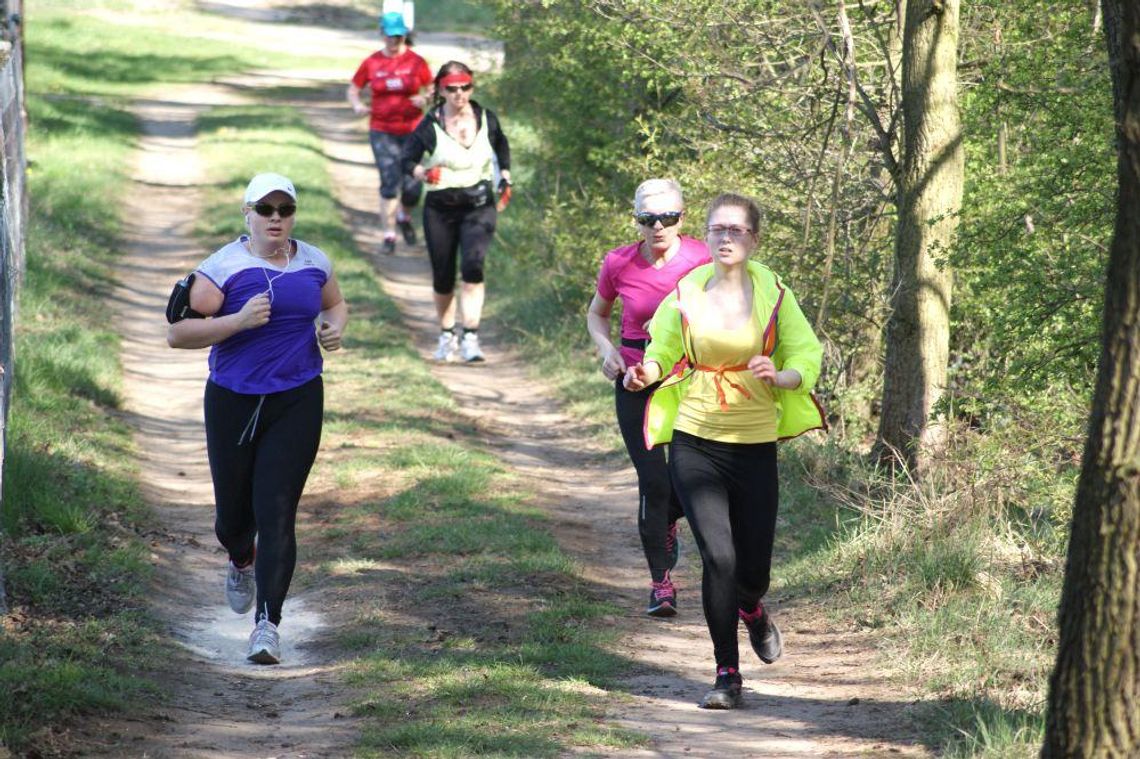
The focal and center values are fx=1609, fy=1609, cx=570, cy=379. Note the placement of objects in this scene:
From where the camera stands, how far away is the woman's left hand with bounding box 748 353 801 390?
5773mm

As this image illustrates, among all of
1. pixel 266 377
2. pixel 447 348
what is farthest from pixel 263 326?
pixel 447 348

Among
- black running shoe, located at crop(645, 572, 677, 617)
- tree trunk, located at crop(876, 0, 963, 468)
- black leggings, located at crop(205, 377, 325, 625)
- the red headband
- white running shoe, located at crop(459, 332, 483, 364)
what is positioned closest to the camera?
black leggings, located at crop(205, 377, 325, 625)

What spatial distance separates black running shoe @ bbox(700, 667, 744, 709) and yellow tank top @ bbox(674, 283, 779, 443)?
88 centimetres

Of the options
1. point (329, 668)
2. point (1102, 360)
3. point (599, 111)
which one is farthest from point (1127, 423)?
point (599, 111)

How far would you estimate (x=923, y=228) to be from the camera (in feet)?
30.7

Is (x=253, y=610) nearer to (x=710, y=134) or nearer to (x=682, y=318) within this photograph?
(x=682, y=318)

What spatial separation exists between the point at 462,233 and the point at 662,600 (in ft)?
20.3

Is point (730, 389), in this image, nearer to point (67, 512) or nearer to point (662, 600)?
point (662, 600)

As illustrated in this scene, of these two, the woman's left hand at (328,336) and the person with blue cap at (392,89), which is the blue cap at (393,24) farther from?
the woman's left hand at (328,336)

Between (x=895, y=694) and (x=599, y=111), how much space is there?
393 inches

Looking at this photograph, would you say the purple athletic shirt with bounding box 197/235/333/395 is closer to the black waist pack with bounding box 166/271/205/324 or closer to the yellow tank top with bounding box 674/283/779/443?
the black waist pack with bounding box 166/271/205/324

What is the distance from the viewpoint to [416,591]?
768 centimetres

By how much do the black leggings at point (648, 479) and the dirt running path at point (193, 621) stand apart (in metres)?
1.57

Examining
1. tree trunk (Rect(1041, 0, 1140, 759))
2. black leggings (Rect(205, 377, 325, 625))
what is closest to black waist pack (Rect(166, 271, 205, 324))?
black leggings (Rect(205, 377, 325, 625))
